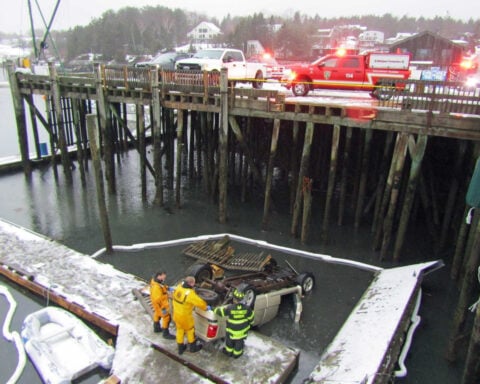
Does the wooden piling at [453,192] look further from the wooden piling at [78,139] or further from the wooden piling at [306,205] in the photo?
the wooden piling at [78,139]

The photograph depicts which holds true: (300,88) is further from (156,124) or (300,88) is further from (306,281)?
(306,281)

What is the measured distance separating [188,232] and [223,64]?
894 centimetres

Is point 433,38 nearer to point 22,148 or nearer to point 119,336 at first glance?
point 22,148

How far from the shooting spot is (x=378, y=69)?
1502cm

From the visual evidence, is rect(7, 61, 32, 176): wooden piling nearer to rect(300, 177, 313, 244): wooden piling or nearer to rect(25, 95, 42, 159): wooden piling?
rect(25, 95, 42, 159): wooden piling

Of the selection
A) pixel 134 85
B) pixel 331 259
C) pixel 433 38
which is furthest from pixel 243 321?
pixel 433 38

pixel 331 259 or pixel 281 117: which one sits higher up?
pixel 281 117

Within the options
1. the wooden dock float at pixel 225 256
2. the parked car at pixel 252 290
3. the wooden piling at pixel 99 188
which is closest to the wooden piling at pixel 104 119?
the wooden piling at pixel 99 188

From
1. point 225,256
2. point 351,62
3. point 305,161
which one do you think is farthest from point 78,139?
point 351,62

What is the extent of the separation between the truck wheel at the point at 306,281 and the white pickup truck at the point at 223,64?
1053 centimetres

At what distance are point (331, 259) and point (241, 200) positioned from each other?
5084mm

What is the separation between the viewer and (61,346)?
7.10 metres

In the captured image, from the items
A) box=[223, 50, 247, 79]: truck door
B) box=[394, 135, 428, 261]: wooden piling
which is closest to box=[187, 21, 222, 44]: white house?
box=[223, 50, 247, 79]: truck door

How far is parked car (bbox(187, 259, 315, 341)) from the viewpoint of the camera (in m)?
6.58
